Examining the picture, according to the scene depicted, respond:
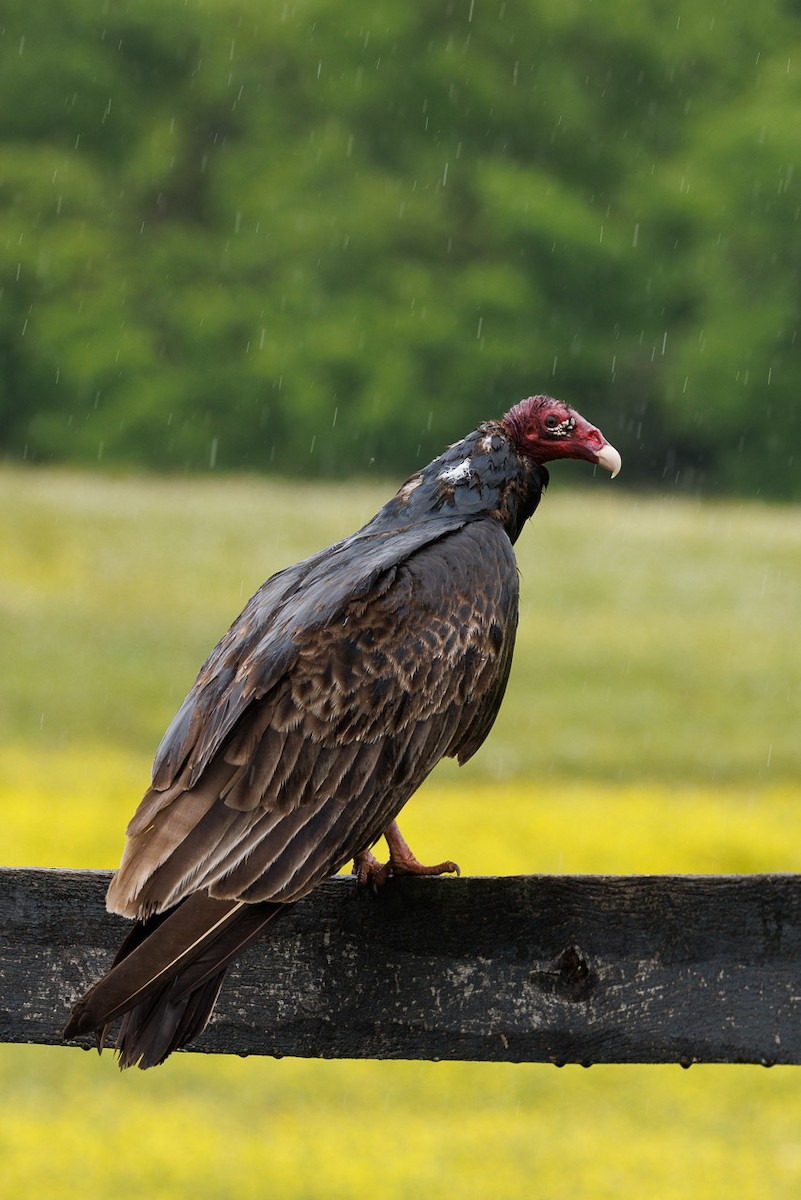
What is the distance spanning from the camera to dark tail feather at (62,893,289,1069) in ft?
5.63

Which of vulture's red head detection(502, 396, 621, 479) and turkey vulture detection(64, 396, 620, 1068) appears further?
vulture's red head detection(502, 396, 621, 479)

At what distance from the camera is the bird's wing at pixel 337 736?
1896 mm

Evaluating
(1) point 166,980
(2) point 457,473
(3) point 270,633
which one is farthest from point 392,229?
(1) point 166,980

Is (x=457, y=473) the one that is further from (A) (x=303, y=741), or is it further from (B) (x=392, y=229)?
(B) (x=392, y=229)

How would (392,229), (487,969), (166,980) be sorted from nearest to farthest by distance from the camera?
(166,980), (487,969), (392,229)

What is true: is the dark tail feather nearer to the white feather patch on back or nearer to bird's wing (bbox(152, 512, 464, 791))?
bird's wing (bbox(152, 512, 464, 791))

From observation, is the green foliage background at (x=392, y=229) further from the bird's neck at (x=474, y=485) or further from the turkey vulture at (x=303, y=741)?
the turkey vulture at (x=303, y=741)

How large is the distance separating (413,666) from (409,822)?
5596 mm

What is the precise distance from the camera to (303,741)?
209 centimetres

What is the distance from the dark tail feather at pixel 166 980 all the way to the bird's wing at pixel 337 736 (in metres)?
0.03

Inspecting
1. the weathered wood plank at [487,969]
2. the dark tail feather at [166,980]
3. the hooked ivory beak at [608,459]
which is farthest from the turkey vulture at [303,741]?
the hooked ivory beak at [608,459]

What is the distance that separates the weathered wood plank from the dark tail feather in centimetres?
19

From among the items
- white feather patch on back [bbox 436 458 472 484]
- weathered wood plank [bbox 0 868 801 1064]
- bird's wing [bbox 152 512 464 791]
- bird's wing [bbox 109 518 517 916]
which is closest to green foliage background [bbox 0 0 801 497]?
white feather patch on back [bbox 436 458 472 484]

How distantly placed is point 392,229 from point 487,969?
Answer: 1361 cm
